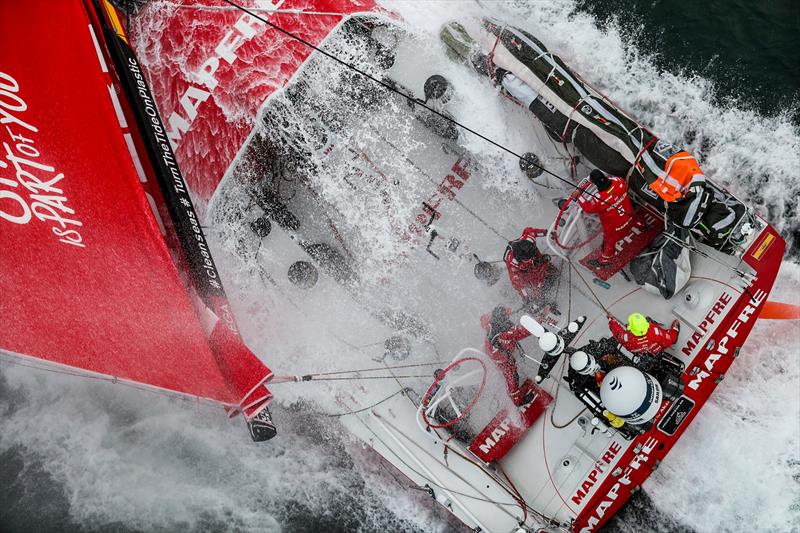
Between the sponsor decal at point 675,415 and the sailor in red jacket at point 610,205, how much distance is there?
43.2 inches

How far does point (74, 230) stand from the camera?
11.6 ft

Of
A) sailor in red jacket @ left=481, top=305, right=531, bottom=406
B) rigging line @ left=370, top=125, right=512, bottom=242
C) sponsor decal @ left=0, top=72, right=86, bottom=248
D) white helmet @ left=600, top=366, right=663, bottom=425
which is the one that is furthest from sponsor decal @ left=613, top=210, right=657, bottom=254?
sponsor decal @ left=0, top=72, right=86, bottom=248

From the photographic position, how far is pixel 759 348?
5230 mm

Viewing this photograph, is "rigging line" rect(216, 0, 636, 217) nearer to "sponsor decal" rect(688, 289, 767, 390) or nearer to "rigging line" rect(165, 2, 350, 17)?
"rigging line" rect(165, 2, 350, 17)

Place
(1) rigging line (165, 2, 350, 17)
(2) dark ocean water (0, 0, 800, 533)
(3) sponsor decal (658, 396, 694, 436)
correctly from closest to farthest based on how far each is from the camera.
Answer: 1. (3) sponsor decal (658, 396, 694, 436)
2. (1) rigging line (165, 2, 350, 17)
3. (2) dark ocean water (0, 0, 800, 533)

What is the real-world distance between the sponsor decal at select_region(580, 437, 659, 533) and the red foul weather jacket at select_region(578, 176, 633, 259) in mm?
1334

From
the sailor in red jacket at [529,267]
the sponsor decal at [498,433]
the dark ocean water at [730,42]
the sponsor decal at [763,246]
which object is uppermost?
the dark ocean water at [730,42]

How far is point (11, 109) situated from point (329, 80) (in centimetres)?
202

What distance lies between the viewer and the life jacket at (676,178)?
404 centimetres

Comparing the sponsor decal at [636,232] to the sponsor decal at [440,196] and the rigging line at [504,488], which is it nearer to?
the sponsor decal at [440,196]

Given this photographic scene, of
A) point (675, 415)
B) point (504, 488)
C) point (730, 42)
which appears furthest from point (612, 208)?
point (730, 42)

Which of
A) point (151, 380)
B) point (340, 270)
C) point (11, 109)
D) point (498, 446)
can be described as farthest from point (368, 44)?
point (498, 446)

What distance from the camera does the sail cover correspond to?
3514 mm

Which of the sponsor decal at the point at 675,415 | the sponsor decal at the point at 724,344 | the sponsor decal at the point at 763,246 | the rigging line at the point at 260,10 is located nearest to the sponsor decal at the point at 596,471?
the sponsor decal at the point at 675,415
